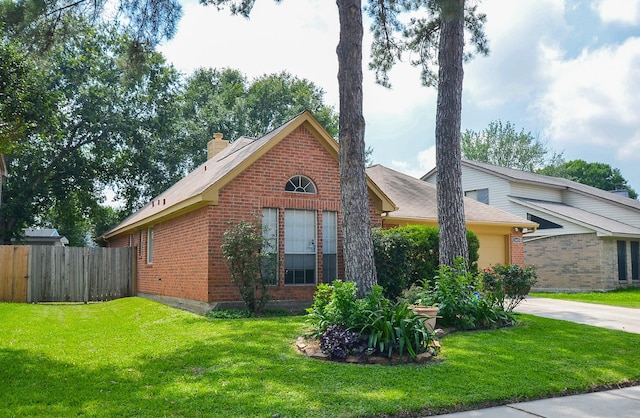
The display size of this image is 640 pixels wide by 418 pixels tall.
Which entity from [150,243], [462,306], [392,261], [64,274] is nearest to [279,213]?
[392,261]

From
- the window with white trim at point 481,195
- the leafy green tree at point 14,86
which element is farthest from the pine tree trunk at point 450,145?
the window with white trim at point 481,195

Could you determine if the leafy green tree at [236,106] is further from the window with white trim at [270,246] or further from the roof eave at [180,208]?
the window with white trim at [270,246]

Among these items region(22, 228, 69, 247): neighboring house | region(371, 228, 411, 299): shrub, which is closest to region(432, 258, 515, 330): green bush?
region(371, 228, 411, 299): shrub

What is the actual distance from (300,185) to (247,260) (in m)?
2.71

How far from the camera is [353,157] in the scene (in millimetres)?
9125

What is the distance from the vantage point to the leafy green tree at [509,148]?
47094 millimetres

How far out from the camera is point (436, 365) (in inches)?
255

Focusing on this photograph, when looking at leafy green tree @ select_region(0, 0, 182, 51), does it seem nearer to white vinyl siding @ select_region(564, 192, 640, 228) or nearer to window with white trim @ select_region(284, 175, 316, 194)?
window with white trim @ select_region(284, 175, 316, 194)

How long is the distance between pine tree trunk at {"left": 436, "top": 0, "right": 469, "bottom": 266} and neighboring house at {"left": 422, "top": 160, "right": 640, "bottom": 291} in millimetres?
9391

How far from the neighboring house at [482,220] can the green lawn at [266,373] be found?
8.03 m

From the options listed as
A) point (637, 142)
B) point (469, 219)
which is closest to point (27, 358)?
point (469, 219)

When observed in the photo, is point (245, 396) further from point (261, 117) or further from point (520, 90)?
point (261, 117)

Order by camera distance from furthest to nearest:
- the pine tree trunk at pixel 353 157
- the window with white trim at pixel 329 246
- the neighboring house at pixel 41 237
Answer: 1. the neighboring house at pixel 41 237
2. the window with white trim at pixel 329 246
3. the pine tree trunk at pixel 353 157

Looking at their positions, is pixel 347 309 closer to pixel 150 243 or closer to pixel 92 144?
pixel 150 243
